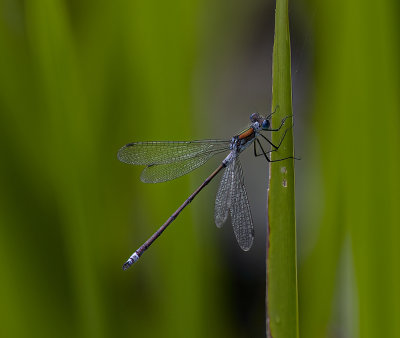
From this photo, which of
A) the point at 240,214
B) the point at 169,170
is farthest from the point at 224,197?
the point at 169,170

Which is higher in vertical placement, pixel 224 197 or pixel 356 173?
pixel 356 173

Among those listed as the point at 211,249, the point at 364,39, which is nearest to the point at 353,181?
the point at 364,39

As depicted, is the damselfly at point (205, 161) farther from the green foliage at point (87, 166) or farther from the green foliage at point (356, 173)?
the green foliage at point (356, 173)

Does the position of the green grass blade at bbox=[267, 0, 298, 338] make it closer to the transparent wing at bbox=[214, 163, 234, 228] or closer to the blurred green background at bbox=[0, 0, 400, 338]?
the blurred green background at bbox=[0, 0, 400, 338]

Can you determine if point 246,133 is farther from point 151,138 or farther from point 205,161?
point 151,138

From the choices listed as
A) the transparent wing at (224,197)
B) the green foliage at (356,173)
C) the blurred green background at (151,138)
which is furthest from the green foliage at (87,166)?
the green foliage at (356,173)

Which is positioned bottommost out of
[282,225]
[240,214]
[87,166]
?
[240,214]

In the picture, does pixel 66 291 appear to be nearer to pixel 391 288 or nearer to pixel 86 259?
pixel 86 259
